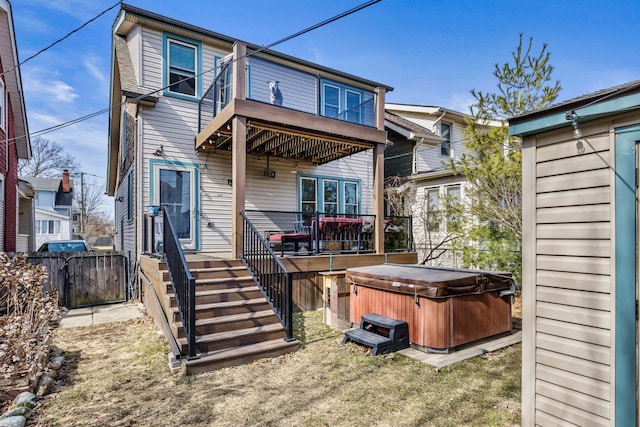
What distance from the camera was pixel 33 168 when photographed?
111 ft

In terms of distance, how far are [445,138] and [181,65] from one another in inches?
449

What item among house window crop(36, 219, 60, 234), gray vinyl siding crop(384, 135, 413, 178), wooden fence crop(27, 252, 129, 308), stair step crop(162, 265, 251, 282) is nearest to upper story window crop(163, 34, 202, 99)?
wooden fence crop(27, 252, 129, 308)

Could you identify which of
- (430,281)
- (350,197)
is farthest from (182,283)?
(350,197)

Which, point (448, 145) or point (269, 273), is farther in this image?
point (448, 145)

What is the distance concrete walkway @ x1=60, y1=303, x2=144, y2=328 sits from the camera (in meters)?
6.75

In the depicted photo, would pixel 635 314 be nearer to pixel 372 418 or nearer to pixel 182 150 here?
pixel 372 418

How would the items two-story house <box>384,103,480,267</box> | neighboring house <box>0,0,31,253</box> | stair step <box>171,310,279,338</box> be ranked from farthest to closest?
two-story house <box>384,103,480,267</box>, neighboring house <box>0,0,31,253</box>, stair step <box>171,310,279,338</box>

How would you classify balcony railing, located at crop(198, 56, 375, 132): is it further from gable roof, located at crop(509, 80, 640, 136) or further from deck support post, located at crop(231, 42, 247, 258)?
gable roof, located at crop(509, 80, 640, 136)

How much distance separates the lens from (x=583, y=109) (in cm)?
255

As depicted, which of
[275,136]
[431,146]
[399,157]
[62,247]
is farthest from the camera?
[399,157]

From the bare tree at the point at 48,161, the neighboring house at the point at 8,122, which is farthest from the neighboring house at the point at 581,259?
the bare tree at the point at 48,161

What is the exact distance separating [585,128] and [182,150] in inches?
317

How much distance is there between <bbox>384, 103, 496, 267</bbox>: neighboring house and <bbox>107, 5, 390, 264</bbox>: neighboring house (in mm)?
3582

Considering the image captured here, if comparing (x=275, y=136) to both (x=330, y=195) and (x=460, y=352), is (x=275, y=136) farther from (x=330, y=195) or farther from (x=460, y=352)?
(x=460, y=352)
